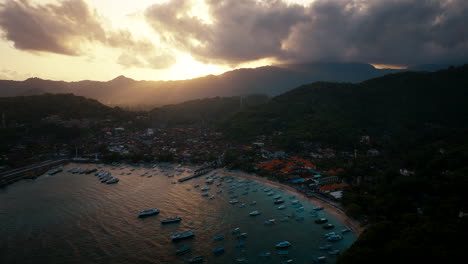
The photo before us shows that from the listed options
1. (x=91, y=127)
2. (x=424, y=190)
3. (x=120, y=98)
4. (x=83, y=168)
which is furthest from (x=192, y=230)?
(x=120, y=98)

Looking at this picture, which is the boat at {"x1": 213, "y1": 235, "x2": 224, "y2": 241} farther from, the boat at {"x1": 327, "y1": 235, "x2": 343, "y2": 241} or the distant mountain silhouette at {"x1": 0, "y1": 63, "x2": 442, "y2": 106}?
the distant mountain silhouette at {"x1": 0, "y1": 63, "x2": 442, "y2": 106}

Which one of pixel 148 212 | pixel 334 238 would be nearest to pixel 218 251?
pixel 334 238

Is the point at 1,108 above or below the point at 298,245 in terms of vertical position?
above

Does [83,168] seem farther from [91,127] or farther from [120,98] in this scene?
[120,98]

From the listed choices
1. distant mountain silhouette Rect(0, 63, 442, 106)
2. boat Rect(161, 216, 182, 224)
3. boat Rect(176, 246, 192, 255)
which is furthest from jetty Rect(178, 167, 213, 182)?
distant mountain silhouette Rect(0, 63, 442, 106)

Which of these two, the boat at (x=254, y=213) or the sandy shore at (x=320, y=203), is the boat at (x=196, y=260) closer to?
the boat at (x=254, y=213)

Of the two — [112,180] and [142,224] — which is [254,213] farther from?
[112,180]

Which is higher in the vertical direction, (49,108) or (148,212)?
(49,108)
